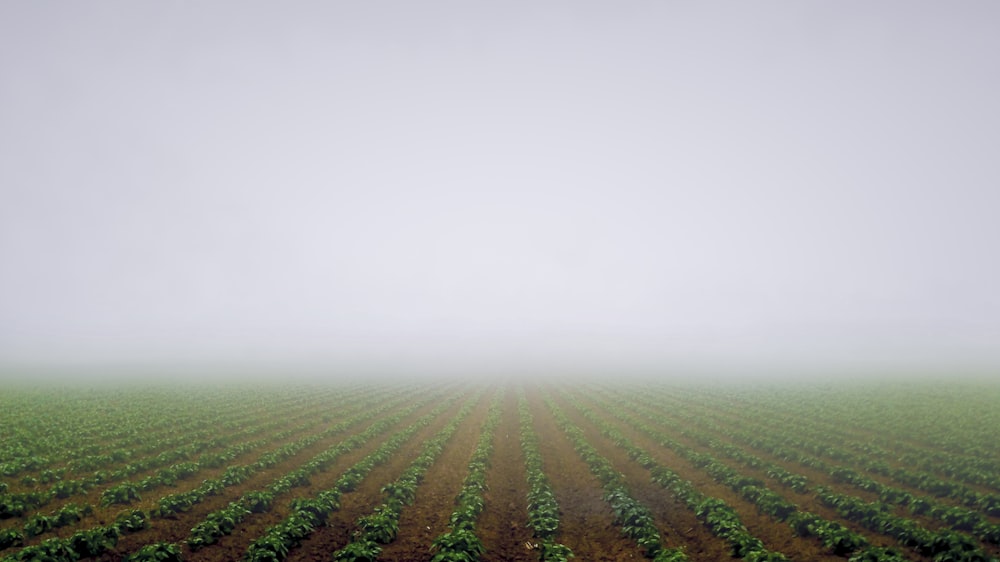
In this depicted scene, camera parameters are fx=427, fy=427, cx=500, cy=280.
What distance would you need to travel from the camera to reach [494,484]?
19859 millimetres

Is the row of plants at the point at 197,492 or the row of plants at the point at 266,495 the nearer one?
the row of plants at the point at 197,492

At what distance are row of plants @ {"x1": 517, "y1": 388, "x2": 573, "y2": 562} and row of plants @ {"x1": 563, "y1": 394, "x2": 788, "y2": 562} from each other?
16.6 feet

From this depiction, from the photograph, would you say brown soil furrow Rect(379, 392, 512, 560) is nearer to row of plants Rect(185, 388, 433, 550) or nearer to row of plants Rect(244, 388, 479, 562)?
row of plants Rect(244, 388, 479, 562)

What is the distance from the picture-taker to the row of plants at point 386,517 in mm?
12039

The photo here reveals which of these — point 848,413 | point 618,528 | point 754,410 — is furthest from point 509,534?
point 848,413

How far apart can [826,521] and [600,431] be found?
1751cm

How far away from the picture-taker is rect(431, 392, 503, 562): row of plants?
39.5 ft

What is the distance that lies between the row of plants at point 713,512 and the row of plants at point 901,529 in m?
2.09

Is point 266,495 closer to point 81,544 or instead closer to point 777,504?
point 81,544

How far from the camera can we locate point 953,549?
37.0 feet

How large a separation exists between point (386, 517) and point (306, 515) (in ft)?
8.86

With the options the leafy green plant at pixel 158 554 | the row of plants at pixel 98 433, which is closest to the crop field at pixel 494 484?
the leafy green plant at pixel 158 554

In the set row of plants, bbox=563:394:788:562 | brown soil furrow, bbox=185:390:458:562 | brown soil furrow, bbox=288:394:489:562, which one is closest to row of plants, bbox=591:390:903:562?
row of plants, bbox=563:394:788:562

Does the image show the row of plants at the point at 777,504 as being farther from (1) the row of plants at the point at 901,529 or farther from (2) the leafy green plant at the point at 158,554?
(2) the leafy green plant at the point at 158,554
